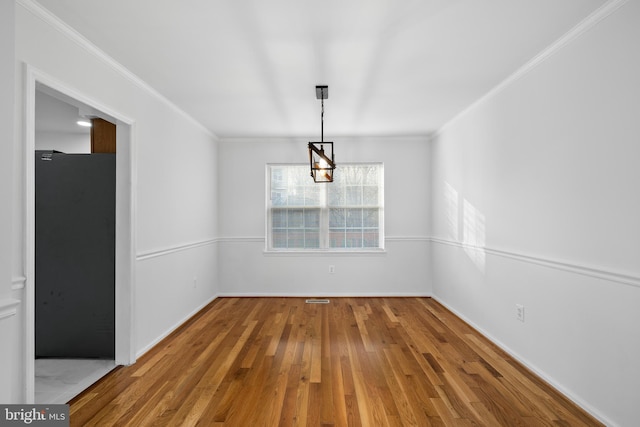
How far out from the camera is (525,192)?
9.89 feet

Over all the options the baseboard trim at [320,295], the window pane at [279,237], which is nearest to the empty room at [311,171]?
the baseboard trim at [320,295]

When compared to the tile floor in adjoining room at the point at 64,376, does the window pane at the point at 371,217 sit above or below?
above

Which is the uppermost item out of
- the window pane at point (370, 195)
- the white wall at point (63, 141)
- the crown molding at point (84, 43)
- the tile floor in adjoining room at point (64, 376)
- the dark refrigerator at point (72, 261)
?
the crown molding at point (84, 43)

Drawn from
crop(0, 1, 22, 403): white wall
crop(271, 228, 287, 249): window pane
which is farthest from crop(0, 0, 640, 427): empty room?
crop(271, 228, 287, 249): window pane

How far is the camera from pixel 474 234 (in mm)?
4000

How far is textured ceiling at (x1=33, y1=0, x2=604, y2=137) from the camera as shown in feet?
7.09

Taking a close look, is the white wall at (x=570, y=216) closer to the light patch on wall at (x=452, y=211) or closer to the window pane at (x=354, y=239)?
the light patch on wall at (x=452, y=211)

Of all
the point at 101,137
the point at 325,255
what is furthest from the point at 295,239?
the point at 101,137

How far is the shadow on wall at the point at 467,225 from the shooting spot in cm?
382

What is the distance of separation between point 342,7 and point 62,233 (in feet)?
9.97

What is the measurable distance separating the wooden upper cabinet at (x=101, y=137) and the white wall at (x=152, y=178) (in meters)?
0.37

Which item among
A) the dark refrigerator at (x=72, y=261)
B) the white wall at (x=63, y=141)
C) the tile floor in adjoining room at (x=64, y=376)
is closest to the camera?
the tile floor in adjoining room at (x=64, y=376)

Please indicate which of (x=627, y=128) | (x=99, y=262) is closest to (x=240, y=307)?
(x=99, y=262)

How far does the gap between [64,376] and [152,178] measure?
184 cm
